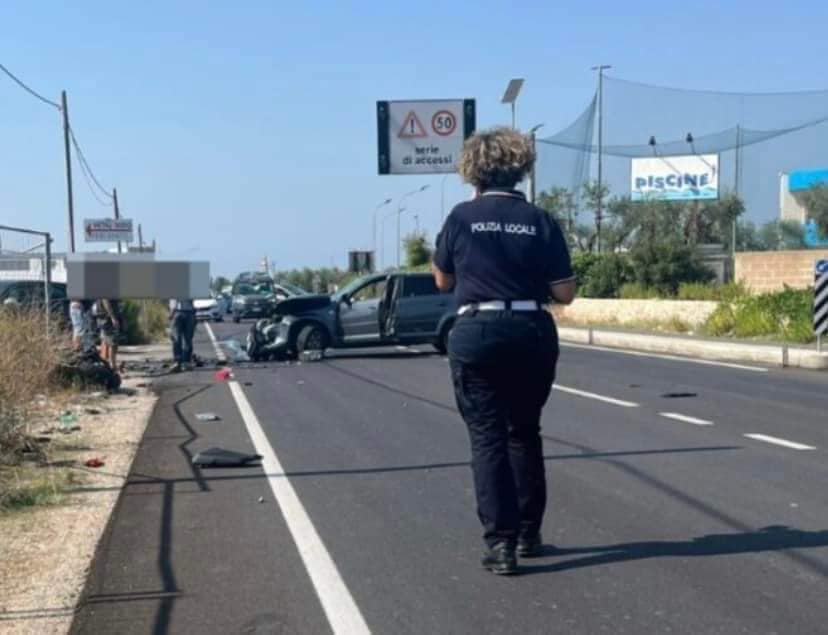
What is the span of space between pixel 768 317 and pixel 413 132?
18156 millimetres

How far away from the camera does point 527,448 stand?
6.13m

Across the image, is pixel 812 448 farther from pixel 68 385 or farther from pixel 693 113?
pixel 693 113

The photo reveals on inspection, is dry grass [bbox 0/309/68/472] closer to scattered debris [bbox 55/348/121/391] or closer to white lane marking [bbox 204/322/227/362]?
scattered debris [bbox 55/348/121/391]

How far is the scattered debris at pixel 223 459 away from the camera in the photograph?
975cm

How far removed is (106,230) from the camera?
56.2 meters

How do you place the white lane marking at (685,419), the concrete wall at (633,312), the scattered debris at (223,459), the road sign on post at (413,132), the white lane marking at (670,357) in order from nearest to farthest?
the scattered debris at (223,459) < the white lane marking at (685,419) < the white lane marking at (670,357) < the concrete wall at (633,312) < the road sign on post at (413,132)

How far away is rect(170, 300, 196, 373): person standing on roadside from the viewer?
2097cm

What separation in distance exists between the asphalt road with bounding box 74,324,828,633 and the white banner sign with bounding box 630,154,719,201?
4903 cm

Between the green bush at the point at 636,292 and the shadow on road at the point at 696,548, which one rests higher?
the green bush at the point at 636,292

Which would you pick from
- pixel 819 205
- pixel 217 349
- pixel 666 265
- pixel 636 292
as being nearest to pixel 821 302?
pixel 217 349

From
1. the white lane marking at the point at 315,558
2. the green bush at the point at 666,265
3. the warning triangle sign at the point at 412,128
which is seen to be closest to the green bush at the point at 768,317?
the green bush at the point at 666,265

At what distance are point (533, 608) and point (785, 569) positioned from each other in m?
1.50

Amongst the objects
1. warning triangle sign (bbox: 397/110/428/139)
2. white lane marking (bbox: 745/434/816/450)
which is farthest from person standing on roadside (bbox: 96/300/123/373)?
warning triangle sign (bbox: 397/110/428/139)

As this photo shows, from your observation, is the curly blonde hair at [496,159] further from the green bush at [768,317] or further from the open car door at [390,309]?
the green bush at [768,317]
